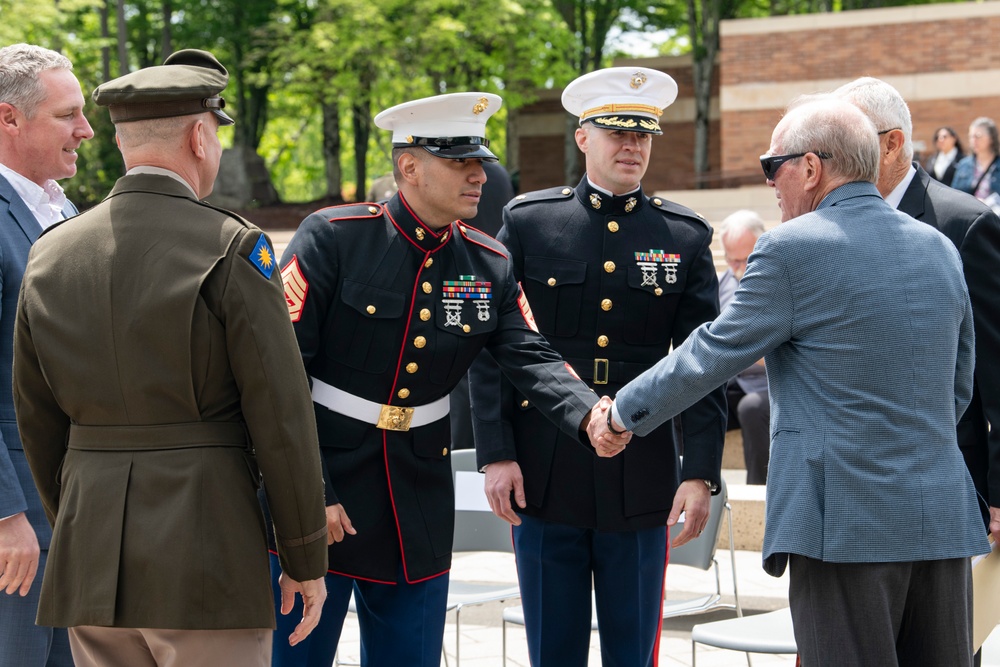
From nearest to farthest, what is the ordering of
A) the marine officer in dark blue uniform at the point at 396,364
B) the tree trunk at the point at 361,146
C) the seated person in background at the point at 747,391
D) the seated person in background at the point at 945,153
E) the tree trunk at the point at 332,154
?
the marine officer in dark blue uniform at the point at 396,364
the seated person in background at the point at 747,391
the seated person in background at the point at 945,153
the tree trunk at the point at 332,154
the tree trunk at the point at 361,146

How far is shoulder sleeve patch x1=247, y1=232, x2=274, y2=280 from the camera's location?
2502mm

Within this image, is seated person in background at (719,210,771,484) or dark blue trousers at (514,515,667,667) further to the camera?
seated person in background at (719,210,771,484)

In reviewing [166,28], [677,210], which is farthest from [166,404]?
[166,28]

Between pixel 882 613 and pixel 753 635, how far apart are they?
1.36 m

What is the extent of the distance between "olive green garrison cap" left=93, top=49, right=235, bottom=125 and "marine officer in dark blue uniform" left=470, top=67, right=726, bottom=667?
5.09 ft

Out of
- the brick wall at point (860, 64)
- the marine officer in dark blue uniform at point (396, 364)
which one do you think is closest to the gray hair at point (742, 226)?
the marine officer in dark blue uniform at point (396, 364)

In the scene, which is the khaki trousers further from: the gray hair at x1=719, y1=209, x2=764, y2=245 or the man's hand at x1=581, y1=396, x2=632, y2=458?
the gray hair at x1=719, y1=209, x2=764, y2=245

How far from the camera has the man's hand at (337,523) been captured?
326cm

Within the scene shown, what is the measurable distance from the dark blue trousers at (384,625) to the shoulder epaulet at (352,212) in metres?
1.02

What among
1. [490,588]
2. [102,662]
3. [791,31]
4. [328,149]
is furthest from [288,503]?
[328,149]

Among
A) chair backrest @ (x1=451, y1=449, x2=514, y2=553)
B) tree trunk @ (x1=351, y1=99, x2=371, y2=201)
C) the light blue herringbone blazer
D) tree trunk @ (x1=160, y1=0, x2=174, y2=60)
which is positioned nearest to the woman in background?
chair backrest @ (x1=451, y1=449, x2=514, y2=553)

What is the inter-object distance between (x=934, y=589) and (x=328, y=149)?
26.0 metres

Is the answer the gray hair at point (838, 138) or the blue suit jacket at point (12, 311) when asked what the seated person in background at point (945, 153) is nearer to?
the gray hair at point (838, 138)

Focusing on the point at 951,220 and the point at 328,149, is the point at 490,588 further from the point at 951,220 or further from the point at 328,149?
the point at 328,149
